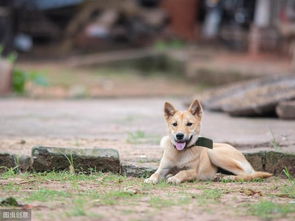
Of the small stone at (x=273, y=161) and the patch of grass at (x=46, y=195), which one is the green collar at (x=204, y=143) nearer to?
the small stone at (x=273, y=161)

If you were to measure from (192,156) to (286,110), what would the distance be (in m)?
3.70

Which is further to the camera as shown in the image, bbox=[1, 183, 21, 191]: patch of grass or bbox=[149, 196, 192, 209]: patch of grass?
bbox=[1, 183, 21, 191]: patch of grass

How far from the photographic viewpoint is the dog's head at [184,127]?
7531mm

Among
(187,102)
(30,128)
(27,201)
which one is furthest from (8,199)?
(187,102)

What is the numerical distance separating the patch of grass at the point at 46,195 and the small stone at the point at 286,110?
512 cm

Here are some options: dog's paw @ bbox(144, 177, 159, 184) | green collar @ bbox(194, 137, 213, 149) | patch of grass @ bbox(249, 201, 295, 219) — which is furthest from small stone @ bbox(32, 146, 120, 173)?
patch of grass @ bbox(249, 201, 295, 219)

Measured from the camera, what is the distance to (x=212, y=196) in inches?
263

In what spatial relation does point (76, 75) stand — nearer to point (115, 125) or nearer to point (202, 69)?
point (202, 69)

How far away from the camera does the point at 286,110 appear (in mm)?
11031

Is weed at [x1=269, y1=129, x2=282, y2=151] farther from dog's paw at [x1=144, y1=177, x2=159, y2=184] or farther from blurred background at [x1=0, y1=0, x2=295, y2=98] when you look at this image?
blurred background at [x1=0, y1=0, x2=295, y2=98]

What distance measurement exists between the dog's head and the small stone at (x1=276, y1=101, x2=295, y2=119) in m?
3.59

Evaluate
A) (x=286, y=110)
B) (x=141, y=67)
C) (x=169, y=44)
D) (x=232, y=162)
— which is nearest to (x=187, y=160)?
(x=232, y=162)

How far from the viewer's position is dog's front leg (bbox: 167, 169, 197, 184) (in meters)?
7.39

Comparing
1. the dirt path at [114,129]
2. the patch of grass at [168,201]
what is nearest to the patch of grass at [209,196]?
the patch of grass at [168,201]
